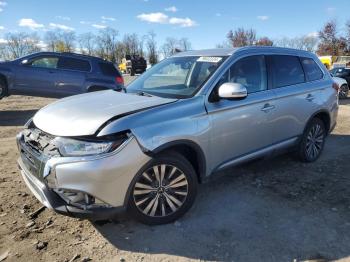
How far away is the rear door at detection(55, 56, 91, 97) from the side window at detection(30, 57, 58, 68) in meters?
0.16

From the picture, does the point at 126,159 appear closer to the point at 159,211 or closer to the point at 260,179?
the point at 159,211

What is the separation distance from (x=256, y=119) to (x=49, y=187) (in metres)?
2.61

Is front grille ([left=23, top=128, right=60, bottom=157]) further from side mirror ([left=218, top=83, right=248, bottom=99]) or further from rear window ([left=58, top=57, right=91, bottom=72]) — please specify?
rear window ([left=58, top=57, right=91, bottom=72])

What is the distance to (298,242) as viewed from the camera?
377cm

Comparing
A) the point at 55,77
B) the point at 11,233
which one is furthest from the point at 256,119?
the point at 55,77

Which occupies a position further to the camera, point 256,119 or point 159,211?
point 256,119

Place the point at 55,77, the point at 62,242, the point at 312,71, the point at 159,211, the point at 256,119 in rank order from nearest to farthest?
the point at 62,242 → the point at 159,211 → the point at 256,119 → the point at 312,71 → the point at 55,77

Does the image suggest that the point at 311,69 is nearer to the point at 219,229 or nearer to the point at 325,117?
the point at 325,117

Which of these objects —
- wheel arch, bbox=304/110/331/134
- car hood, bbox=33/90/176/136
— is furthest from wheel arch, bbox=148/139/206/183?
wheel arch, bbox=304/110/331/134

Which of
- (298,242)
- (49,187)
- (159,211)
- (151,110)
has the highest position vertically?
(151,110)

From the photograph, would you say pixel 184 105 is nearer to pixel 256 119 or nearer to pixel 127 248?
pixel 256 119

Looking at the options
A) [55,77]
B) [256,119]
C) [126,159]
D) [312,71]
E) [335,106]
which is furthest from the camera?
[55,77]

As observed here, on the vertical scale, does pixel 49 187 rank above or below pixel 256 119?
below

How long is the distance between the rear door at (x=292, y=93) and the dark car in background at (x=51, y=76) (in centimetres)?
694
